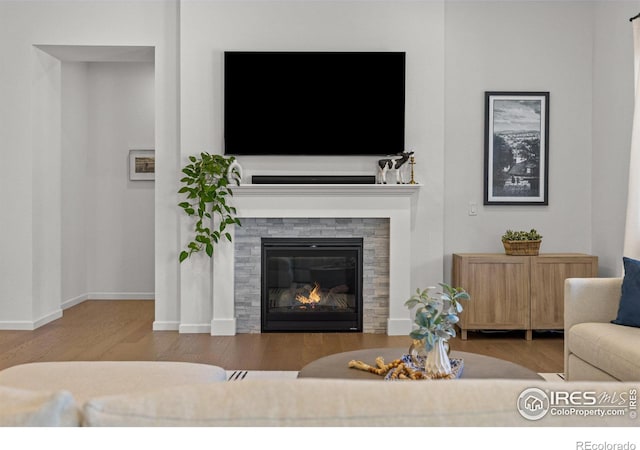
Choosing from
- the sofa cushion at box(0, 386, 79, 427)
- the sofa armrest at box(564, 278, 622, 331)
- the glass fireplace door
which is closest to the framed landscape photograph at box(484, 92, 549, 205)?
the glass fireplace door

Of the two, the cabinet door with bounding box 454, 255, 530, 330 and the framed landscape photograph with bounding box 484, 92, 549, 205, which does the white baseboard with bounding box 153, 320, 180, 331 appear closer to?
the cabinet door with bounding box 454, 255, 530, 330

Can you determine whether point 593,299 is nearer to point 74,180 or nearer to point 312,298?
point 312,298

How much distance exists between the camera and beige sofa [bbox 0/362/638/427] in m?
0.95

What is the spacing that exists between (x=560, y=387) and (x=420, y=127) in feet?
14.4

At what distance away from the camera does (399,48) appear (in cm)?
522

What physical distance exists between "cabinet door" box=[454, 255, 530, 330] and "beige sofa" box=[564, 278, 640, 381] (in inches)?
58.0

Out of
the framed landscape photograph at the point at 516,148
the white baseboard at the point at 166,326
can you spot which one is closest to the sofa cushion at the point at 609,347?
the framed landscape photograph at the point at 516,148

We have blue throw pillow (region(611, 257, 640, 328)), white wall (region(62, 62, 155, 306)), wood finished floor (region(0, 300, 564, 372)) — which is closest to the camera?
blue throw pillow (region(611, 257, 640, 328))

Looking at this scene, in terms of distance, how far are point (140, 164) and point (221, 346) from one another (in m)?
3.10

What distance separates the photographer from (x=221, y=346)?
15.5ft

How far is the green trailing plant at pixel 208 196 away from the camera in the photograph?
16.3 feet

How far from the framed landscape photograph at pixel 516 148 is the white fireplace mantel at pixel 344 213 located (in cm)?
79

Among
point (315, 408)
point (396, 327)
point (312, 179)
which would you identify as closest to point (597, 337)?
point (396, 327)
